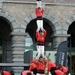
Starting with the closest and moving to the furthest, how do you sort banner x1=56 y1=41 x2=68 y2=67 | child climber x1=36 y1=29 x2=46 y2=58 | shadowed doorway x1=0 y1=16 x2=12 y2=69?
child climber x1=36 y1=29 x2=46 y2=58
banner x1=56 y1=41 x2=68 y2=67
shadowed doorway x1=0 y1=16 x2=12 y2=69

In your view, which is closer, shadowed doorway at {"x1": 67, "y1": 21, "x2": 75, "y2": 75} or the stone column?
the stone column

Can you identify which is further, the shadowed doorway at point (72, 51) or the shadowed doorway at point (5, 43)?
the shadowed doorway at point (72, 51)

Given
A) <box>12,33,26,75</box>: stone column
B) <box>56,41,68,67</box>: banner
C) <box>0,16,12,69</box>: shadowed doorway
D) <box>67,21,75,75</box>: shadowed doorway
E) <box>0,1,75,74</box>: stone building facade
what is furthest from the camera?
<box>67,21,75,75</box>: shadowed doorway

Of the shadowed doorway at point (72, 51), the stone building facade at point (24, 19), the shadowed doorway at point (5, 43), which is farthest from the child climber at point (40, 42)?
the shadowed doorway at point (72, 51)

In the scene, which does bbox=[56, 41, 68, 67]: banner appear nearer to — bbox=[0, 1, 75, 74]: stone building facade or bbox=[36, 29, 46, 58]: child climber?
bbox=[0, 1, 75, 74]: stone building facade

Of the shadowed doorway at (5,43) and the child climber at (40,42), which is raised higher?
the shadowed doorway at (5,43)

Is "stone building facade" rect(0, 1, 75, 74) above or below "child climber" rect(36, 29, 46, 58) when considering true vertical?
above

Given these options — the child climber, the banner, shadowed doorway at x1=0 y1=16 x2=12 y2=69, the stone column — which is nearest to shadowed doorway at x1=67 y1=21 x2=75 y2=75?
shadowed doorway at x1=0 y1=16 x2=12 y2=69

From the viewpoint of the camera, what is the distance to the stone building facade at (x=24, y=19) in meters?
21.5

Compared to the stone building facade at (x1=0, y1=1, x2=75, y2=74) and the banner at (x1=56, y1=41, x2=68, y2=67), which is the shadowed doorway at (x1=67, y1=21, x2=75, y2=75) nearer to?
the stone building facade at (x1=0, y1=1, x2=75, y2=74)

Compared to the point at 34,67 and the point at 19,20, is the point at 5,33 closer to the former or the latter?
the point at 19,20

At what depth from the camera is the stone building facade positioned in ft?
70.4

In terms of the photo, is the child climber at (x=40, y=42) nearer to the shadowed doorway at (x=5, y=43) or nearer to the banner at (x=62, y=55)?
the banner at (x=62, y=55)

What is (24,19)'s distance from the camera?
71.7ft
